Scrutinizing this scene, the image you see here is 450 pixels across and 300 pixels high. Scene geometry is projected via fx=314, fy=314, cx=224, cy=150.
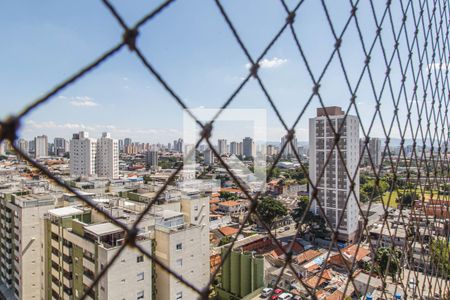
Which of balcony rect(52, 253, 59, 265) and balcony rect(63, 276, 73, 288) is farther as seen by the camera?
balcony rect(52, 253, 59, 265)

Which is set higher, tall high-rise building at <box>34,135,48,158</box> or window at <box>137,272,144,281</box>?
tall high-rise building at <box>34,135,48,158</box>

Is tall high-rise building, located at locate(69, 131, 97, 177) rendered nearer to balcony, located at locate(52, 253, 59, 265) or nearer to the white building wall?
balcony, located at locate(52, 253, 59, 265)

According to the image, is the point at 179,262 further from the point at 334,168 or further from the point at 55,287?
the point at 334,168

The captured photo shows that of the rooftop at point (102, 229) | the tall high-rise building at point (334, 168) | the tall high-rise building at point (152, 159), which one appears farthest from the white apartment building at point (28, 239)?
the tall high-rise building at point (152, 159)

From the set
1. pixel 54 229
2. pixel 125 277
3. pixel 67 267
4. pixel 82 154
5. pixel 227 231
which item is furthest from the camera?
pixel 82 154

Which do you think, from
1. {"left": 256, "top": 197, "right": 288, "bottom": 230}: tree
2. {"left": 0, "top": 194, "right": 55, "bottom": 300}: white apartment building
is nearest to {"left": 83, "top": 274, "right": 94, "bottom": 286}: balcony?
{"left": 0, "top": 194, "right": 55, "bottom": 300}: white apartment building

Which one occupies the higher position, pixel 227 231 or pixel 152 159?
pixel 152 159

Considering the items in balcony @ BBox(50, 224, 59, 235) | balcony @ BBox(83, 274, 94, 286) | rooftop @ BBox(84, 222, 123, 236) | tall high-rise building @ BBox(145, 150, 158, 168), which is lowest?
balcony @ BBox(83, 274, 94, 286)

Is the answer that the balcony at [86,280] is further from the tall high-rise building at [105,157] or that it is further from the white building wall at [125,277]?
the tall high-rise building at [105,157]

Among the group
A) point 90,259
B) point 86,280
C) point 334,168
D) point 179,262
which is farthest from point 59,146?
point 179,262
